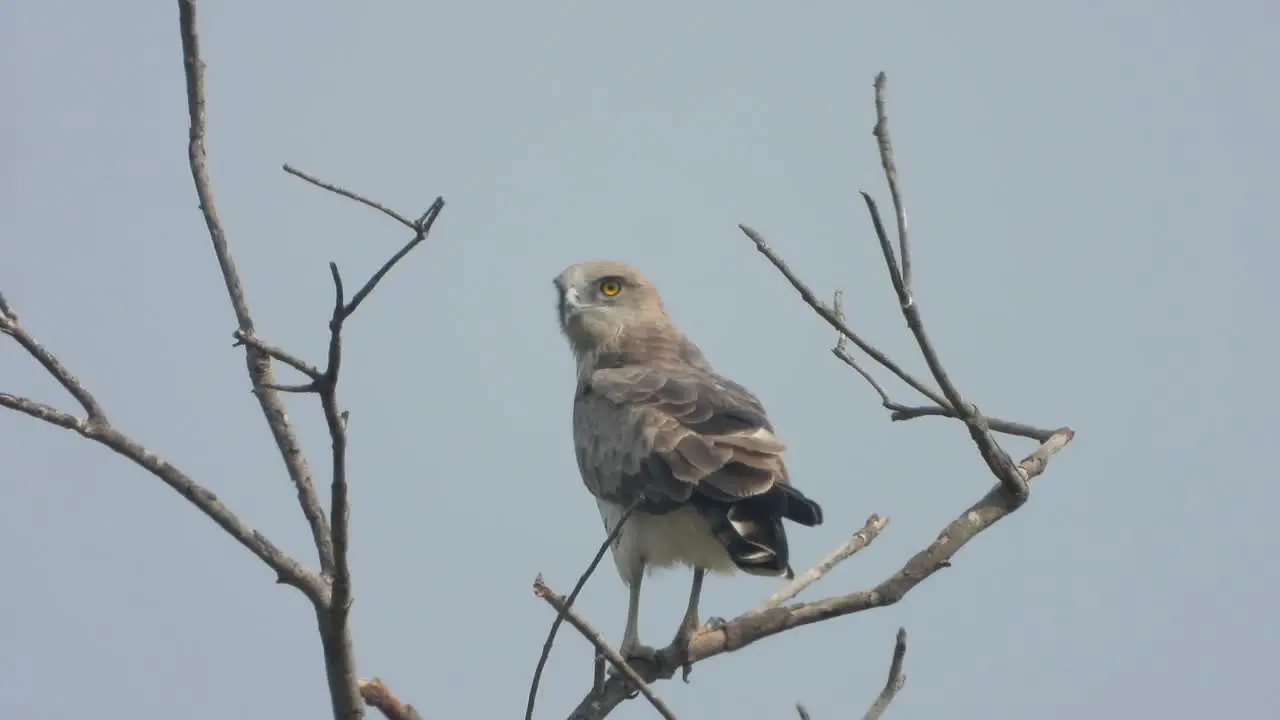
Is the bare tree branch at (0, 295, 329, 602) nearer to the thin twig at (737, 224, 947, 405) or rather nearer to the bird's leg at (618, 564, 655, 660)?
the thin twig at (737, 224, 947, 405)

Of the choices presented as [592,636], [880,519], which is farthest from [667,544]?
[592,636]

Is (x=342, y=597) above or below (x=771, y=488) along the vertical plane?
below

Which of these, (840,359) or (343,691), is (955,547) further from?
(343,691)

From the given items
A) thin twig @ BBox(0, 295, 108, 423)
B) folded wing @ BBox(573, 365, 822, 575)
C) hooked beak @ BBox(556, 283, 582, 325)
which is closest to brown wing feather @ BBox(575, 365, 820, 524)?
folded wing @ BBox(573, 365, 822, 575)

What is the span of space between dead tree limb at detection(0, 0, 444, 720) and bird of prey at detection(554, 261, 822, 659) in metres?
2.45

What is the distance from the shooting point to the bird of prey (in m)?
6.46

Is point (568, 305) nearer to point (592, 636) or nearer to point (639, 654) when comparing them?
point (639, 654)

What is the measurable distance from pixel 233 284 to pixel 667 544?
320cm

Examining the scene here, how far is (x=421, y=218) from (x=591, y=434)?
443cm

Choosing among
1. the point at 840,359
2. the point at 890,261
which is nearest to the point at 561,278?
the point at 840,359

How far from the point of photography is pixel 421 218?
357cm

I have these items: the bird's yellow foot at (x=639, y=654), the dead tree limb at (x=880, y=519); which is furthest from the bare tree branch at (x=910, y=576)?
the bird's yellow foot at (x=639, y=654)

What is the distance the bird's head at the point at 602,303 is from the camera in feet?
30.6

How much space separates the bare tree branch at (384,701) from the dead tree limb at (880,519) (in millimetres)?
521
